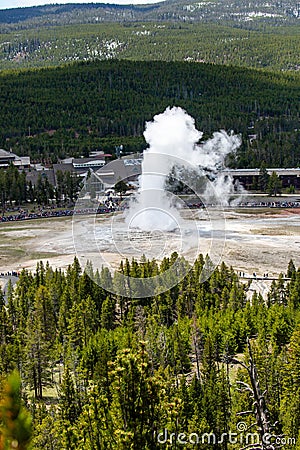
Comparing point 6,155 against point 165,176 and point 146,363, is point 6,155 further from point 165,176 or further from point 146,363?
point 146,363

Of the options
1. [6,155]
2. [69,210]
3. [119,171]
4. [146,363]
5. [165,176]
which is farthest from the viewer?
[6,155]

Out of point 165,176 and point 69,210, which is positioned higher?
point 165,176

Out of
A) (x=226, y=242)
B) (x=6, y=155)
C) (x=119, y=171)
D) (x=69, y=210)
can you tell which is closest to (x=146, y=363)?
(x=226, y=242)

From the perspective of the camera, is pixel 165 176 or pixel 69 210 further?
pixel 69 210

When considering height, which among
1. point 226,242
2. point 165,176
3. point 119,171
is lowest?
point 226,242

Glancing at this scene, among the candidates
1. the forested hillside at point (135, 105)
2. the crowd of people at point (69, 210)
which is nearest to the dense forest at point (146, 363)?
the crowd of people at point (69, 210)

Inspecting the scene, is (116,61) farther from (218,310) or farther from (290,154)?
(218,310)

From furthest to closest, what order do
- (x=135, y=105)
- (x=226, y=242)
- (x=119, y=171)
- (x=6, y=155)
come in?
(x=135, y=105), (x=6, y=155), (x=119, y=171), (x=226, y=242)
